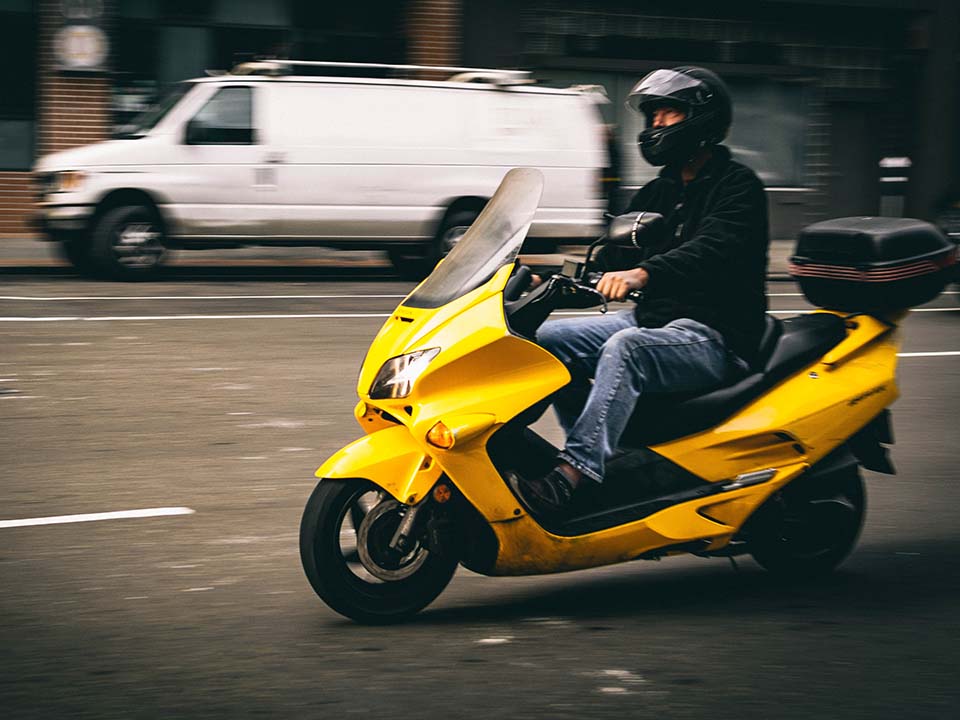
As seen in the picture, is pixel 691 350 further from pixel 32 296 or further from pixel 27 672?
pixel 32 296

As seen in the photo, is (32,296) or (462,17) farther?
(462,17)

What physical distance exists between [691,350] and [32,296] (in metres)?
9.55

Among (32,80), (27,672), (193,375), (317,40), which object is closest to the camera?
(27,672)

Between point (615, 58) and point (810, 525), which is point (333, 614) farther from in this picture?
point (615, 58)

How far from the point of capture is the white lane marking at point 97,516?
18.5ft

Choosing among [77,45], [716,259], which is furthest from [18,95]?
[716,259]

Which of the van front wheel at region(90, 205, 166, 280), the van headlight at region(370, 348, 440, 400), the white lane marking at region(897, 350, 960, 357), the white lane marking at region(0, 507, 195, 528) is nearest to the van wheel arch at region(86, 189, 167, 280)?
the van front wheel at region(90, 205, 166, 280)

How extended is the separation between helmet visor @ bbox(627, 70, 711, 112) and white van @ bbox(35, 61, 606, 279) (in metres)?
10.3

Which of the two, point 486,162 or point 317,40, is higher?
point 317,40

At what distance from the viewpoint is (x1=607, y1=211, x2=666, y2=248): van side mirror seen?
420cm

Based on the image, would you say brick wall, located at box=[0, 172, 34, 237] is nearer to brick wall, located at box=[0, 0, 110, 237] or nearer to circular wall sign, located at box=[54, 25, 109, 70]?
brick wall, located at box=[0, 0, 110, 237]

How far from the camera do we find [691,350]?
4.67 m

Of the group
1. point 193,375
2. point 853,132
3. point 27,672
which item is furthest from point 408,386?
point 853,132

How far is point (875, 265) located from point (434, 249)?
11.1m
